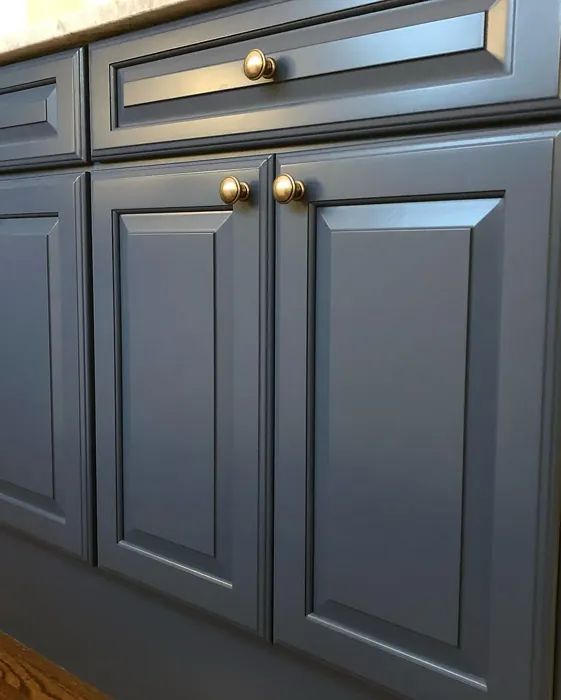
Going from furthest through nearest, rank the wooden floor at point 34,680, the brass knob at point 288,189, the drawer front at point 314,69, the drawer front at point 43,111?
the wooden floor at point 34,680 → the drawer front at point 43,111 → the brass knob at point 288,189 → the drawer front at point 314,69

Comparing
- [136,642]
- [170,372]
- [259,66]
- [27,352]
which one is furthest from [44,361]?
[259,66]

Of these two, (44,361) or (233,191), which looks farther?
(44,361)

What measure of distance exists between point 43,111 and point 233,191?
0.41 metres

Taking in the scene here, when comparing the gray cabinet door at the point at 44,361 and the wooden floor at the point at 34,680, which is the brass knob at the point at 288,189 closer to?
the gray cabinet door at the point at 44,361

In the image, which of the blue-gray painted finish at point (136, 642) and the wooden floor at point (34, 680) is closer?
the blue-gray painted finish at point (136, 642)

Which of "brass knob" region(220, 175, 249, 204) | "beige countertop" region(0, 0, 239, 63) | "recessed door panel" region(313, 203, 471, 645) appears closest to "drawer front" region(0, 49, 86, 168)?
"beige countertop" region(0, 0, 239, 63)

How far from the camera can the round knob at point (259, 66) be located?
84 cm

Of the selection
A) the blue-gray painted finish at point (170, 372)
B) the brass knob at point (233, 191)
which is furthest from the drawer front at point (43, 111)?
the brass knob at point (233, 191)

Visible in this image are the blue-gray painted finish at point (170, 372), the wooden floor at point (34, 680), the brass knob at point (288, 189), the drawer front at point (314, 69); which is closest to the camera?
the drawer front at point (314, 69)

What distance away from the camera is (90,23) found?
1013 mm

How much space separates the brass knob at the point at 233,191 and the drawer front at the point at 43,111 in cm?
29

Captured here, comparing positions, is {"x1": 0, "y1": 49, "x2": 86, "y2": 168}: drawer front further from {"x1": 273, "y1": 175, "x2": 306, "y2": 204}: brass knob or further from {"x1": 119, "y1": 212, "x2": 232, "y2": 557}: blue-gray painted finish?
{"x1": 273, "y1": 175, "x2": 306, "y2": 204}: brass knob

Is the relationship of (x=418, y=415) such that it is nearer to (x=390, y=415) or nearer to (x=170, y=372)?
(x=390, y=415)

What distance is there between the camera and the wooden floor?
1.21 metres
